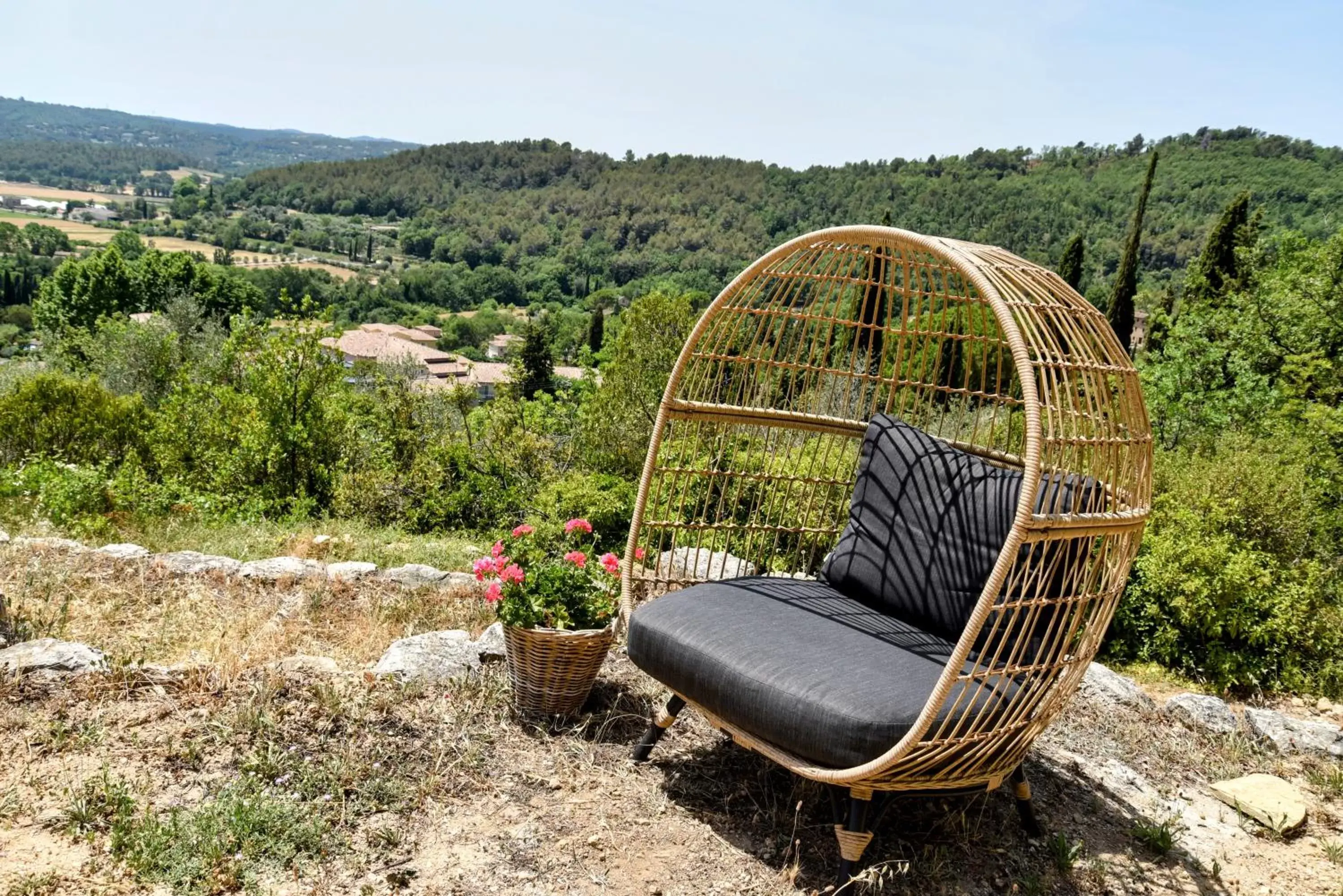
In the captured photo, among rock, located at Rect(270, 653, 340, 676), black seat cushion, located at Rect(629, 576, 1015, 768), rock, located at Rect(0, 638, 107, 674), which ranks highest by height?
black seat cushion, located at Rect(629, 576, 1015, 768)

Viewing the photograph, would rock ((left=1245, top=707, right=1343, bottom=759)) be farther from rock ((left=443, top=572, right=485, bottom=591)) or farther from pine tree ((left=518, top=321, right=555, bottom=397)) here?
pine tree ((left=518, top=321, right=555, bottom=397))

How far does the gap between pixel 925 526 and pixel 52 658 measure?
9.65ft

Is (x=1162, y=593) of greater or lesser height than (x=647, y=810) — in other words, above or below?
above

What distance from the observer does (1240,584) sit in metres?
4.33

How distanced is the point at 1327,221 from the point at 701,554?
24.0 meters

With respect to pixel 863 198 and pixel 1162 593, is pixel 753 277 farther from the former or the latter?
pixel 863 198

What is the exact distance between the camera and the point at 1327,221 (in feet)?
70.3

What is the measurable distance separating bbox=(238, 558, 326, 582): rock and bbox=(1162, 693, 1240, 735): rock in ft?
13.4

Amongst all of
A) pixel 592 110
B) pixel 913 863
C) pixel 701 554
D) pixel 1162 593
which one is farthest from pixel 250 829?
pixel 592 110

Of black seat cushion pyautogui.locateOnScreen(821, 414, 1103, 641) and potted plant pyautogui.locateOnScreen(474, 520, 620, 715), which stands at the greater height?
black seat cushion pyautogui.locateOnScreen(821, 414, 1103, 641)

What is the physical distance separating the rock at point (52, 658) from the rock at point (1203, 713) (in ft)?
14.1

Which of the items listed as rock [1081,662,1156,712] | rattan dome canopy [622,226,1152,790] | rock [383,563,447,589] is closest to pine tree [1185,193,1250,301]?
rock [1081,662,1156,712]

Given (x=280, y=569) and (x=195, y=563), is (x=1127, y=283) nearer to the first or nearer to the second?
(x=280, y=569)

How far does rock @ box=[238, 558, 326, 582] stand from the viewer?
415 centimetres
